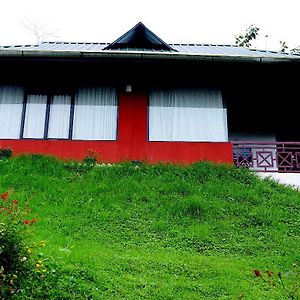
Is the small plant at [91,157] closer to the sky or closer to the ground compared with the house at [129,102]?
closer to the ground

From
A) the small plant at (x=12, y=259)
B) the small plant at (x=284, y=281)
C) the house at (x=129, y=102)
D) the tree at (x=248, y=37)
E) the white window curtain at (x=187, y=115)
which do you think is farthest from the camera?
the tree at (x=248, y=37)

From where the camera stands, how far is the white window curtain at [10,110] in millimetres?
12703

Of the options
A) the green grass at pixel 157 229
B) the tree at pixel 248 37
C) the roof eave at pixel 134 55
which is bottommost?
the green grass at pixel 157 229

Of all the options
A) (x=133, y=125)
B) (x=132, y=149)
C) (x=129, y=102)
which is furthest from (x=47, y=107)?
(x=132, y=149)

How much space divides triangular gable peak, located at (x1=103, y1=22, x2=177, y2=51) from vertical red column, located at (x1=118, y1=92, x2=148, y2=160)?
2.43 m

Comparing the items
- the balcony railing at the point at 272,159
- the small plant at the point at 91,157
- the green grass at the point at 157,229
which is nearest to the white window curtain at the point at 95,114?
the small plant at the point at 91,157

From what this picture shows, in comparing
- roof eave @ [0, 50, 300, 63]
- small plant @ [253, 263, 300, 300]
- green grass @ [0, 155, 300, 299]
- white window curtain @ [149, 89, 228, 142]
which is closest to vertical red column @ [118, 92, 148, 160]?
white window curtain @ [149, 89, 228, 142]

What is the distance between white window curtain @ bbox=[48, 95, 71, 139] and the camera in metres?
12.7

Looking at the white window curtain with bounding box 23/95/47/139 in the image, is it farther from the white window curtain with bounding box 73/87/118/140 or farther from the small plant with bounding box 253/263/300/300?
the small plant with bounding box 253/263/300/300

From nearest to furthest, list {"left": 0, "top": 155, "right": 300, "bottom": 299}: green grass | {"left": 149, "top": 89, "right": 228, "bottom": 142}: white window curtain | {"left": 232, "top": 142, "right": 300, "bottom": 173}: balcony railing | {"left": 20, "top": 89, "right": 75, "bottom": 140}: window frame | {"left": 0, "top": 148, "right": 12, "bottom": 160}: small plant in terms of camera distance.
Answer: {"left": 0, "top": 155, "right": 300, "bottom": 299}: green grass < {"left": 0, "top": 148, "right": 12, "bottom": 160}: small plant < {"left": 232, "top": 142, "right": 300, "bottom": 173}: balcony railing < {"left": 20, "top": 89, "right": 75, "bottom": 140}: window frame < {"left": 149, "top": 89, "right": 228, "bottom": 142}: white window curtain

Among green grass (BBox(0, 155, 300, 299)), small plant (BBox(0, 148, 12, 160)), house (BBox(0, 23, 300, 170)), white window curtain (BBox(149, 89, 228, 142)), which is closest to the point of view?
green grass (BBox(0, 155, 300, 299))

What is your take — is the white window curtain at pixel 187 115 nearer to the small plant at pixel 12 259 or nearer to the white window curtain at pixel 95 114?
the white window curtain at pixel 95 114

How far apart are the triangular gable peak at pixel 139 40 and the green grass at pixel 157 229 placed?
15.9 ft

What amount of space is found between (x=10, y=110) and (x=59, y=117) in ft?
4.30
